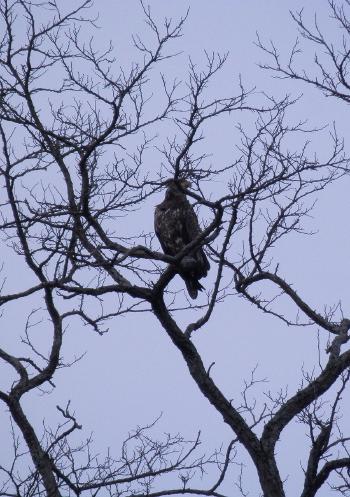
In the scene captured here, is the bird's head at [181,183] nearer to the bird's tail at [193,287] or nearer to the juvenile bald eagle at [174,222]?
the bird's tail at [193,287]

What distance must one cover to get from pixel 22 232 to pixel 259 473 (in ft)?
7.43

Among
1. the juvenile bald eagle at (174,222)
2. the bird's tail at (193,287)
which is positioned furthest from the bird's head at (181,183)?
the juvenile bald eagle at (174,222)

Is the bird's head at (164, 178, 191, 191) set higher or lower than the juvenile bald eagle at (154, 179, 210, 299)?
lower

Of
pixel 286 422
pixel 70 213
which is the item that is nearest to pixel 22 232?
pixel 70 213

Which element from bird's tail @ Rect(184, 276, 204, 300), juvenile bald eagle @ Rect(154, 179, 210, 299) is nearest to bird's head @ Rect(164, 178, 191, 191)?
bird's tail @ Rect(184, 276, 204, 300)

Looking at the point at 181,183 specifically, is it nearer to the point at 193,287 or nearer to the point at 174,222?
the point at 193,287

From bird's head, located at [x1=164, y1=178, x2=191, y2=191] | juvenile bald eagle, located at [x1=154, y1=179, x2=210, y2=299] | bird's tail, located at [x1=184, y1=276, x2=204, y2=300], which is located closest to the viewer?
bird's head, located at [x1=164, y1=178, x2=191, y2=191]

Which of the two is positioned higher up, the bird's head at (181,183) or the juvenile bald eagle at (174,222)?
the juvenile bald eagle at (174,222)

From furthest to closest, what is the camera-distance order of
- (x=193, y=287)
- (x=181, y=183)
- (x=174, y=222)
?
(x=174, y=222) → (x=193, y=287) → (x=181, y=183)

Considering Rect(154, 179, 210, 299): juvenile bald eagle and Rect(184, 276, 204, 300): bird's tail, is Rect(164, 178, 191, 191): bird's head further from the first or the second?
Rect(154, 179, 210, 299): juvenile bald eagle

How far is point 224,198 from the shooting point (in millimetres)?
5523

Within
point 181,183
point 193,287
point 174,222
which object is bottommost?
point 181,183

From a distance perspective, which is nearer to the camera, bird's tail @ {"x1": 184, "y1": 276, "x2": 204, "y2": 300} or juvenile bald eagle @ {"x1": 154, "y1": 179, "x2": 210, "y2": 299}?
bird's tail @ {"x1": 184, "y1": 276, "x2": 204, "y2": 300}

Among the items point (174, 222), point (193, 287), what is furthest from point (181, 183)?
point (174, 222)
